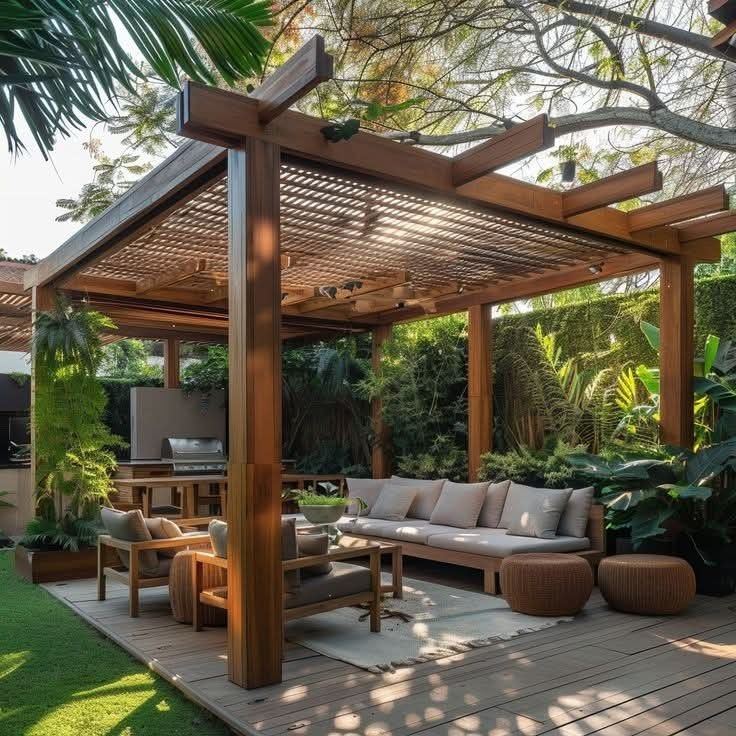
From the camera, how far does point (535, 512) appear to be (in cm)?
707

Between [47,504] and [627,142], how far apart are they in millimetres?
7048

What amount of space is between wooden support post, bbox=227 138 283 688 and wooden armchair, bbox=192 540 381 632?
38 cm

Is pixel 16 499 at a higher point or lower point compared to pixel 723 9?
lower

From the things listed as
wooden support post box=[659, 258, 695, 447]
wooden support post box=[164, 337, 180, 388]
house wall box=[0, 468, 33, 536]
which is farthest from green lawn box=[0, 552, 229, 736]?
wooden support post box=[164, 337, 180, 388]

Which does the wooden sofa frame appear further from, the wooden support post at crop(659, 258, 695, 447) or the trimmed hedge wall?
the trimmed hedge wall

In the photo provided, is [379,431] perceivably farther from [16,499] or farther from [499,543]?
[16,499]

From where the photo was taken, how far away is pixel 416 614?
5.81 metres

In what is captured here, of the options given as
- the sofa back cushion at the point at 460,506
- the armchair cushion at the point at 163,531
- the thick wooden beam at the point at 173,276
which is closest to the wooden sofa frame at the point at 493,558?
the sofa back cushion at the point at 460,506

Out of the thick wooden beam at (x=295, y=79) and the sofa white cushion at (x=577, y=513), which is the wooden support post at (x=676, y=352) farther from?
the thick wooden beam at (x=295, y=79)

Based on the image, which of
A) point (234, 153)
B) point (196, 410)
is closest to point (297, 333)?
point (196, 410)

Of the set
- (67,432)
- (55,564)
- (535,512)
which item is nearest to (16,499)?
(67,432)

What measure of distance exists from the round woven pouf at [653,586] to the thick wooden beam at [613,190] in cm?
271

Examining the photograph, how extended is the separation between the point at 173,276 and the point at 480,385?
12.2ft

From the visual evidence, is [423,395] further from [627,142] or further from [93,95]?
[93,95]
